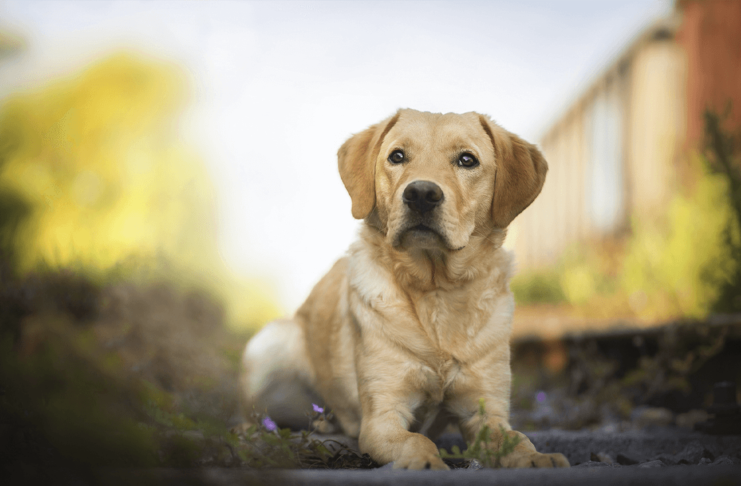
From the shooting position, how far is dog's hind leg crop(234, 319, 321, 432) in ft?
10.5

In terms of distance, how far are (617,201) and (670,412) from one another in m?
5.73

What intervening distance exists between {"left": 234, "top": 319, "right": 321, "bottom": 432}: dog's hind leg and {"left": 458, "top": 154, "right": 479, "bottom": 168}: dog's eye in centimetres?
150

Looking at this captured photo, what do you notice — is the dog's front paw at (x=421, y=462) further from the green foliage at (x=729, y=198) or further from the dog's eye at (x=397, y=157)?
the green foliage at (x=729, y=198)

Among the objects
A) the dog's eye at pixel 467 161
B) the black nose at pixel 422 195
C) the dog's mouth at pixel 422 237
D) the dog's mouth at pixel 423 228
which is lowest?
the dog's mouth at pixel 422 237

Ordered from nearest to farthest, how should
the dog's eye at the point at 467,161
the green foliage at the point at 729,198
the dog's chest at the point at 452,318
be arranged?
the dog's chest at the point at 452,318
the dog's eye at the point at 467,161
the green foliage at the point at 729,198

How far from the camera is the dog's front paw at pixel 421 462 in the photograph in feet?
6.12

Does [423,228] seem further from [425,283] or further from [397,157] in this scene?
[397,157]

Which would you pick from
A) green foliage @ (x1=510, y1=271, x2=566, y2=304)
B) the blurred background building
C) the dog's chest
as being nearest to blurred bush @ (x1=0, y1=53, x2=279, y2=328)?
the dog's chest

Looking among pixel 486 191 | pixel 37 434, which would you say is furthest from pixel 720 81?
pixel 37 434

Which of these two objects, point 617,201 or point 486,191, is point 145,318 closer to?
point 486,191

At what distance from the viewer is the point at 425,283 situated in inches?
105

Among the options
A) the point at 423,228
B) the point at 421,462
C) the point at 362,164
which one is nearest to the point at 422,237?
the point at 423,228

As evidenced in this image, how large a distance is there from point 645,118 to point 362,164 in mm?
6853

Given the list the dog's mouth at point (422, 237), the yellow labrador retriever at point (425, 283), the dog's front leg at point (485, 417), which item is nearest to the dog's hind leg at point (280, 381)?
the yellow labrador retriever at point (425, 283)
